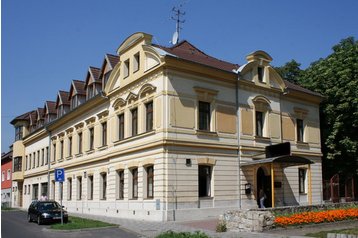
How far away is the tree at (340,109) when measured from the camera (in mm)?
34125

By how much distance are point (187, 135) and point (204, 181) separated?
2.91 m

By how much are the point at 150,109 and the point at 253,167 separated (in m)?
7.43

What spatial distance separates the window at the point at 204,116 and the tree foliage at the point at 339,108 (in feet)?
41.5

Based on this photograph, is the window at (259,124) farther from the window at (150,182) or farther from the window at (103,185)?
the window at (103,185)

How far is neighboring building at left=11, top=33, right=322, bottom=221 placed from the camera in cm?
2512

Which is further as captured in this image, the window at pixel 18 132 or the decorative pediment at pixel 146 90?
the window at pixel 18 132

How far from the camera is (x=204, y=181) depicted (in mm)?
26156

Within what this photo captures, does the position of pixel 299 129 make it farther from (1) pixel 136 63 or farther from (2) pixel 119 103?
(2) pixel 119 103

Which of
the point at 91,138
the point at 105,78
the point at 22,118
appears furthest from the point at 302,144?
the point at 22,118

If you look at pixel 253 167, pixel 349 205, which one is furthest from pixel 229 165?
pixel 349 205

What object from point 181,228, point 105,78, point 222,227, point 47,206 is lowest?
point 181,228

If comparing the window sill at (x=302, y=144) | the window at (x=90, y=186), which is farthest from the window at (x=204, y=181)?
the window at (x=90, y=186)

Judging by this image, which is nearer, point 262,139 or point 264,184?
point 264,184

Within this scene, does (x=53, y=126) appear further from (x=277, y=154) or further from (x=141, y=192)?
(x=277, y=154)
